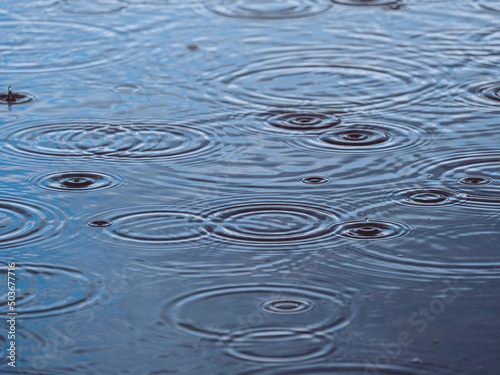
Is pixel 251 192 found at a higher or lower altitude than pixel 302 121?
lower

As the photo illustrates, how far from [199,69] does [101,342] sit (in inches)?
129

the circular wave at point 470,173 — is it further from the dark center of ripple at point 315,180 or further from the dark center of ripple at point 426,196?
the dark center of ripple at point 315,180

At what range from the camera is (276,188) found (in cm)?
434

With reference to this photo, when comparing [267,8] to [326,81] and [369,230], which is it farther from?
[369,230]

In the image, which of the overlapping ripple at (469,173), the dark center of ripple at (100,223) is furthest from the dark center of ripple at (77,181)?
the overlapping ripple at (469,173)

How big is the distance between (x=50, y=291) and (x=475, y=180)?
2.12m

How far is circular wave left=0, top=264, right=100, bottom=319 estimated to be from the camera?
3.27 metres

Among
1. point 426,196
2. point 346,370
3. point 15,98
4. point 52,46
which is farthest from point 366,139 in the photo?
point 52,46

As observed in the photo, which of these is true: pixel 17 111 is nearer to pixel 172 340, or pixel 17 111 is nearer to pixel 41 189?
pixel 41 189

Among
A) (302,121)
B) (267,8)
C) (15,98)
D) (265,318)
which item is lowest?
(265,318)

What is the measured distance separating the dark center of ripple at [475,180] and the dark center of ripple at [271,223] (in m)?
0.77

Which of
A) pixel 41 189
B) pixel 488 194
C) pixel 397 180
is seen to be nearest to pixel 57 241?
pixel 41 189

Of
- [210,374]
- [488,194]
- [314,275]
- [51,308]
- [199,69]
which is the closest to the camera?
[210,374]

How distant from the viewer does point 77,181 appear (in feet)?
14.5
